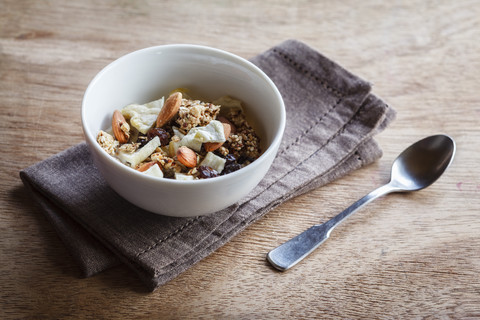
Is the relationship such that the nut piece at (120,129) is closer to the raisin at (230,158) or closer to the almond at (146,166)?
the almond at (146,166)

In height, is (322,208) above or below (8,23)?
below

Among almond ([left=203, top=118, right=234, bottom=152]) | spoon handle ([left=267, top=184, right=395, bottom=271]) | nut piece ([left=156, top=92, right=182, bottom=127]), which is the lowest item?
spoon handle ([left=267, top=184, right=395, bottom=271])

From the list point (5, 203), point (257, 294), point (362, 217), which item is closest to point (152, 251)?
point (257, 294)

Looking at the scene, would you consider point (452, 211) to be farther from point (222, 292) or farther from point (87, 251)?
point (87, 251)

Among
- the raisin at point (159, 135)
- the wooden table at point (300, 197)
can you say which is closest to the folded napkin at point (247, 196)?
the wooden table at point (300, 197)

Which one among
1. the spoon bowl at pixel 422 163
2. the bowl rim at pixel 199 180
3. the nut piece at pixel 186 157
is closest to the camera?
the bowl rim at pixel 199 180

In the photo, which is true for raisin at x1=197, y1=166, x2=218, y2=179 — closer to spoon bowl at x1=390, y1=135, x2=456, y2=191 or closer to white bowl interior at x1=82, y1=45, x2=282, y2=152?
white bowl interior at x1=82, y1=45, x2=282, y2=152

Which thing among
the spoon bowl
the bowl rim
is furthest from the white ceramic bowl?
the spoon bowl
